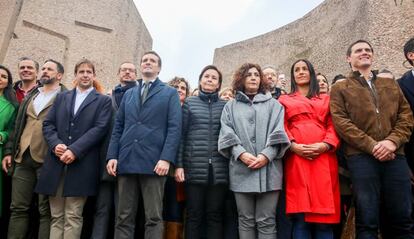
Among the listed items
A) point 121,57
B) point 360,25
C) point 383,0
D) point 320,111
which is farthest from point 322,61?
point 320,111

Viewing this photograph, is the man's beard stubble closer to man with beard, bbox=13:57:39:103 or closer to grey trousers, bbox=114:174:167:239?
man with beard, bbox=13:57:39:103

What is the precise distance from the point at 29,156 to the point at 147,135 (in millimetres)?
1249

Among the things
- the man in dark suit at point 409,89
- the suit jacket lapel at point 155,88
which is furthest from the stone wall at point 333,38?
the suit jacket lapel at point 155,88

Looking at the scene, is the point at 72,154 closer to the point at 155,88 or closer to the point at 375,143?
the point at 155,88

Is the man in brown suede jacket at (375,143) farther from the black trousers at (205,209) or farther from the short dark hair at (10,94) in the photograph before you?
the short dark hair at (10,94)

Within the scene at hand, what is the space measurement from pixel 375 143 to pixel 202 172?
1401 millimetres

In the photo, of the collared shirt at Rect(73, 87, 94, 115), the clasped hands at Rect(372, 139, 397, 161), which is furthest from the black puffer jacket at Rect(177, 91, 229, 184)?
the clasped hands at Rect(372, 139, 397, 161)

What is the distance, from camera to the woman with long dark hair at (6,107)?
140 inches

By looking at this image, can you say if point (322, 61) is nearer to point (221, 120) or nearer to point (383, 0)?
point (383, 0)

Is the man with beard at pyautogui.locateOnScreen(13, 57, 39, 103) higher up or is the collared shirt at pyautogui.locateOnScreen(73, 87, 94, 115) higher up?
the man with beard at pyautogui.locateOnScreen(13, 57, 39, 103)

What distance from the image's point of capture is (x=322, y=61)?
1580 centimetres

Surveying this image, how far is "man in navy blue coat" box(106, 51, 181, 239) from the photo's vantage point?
2.93m

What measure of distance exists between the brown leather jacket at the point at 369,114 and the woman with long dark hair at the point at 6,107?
3.19 meters

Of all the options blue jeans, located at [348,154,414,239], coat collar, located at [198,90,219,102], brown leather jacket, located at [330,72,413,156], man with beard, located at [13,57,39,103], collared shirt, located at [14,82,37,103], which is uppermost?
man with beard, located at [13,57,39,103]
